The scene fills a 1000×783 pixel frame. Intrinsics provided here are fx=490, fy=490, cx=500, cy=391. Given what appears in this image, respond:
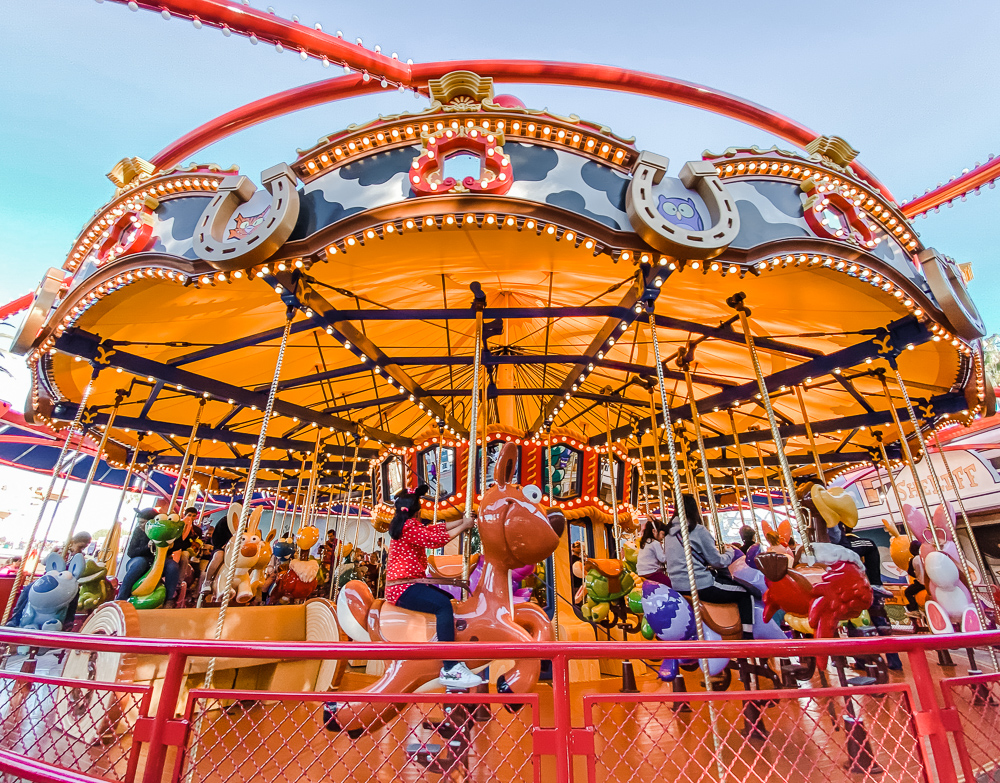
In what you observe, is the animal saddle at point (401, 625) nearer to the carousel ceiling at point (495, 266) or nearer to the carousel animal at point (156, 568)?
the carousel ceiling at point (495, 266)

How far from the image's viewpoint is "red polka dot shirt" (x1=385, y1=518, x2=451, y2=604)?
3.36 meters

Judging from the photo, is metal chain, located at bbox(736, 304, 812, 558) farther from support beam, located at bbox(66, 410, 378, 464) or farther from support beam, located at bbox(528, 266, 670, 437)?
support beam, located at bbox(66, 410, 378, 464)

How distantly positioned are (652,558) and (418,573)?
2.26 m

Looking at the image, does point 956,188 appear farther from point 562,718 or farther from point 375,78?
point 562,718

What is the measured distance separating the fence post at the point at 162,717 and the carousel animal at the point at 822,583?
3462mm

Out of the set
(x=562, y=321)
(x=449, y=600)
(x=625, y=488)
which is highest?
(x=562, y=321)

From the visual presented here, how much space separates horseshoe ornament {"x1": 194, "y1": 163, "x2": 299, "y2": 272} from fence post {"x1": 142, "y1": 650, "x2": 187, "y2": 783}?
9.00ft

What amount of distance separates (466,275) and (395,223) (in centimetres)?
185

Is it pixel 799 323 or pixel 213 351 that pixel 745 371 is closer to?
pixel 799 323

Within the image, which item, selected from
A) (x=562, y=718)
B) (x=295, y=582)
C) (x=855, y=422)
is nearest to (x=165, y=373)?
(x=295, y=582)

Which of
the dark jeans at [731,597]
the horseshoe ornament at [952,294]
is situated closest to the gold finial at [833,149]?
the horseshoe ornament at [952,294]

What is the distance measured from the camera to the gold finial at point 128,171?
15.9 ft

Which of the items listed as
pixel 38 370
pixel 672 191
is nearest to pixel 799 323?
pixel 672 191

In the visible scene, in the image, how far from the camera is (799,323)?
18.4ft
